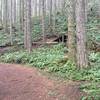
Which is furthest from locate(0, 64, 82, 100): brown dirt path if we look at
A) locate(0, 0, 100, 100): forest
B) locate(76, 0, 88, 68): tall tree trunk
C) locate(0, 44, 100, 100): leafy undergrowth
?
locate(76, 0, 88, 68): tall tree trunk

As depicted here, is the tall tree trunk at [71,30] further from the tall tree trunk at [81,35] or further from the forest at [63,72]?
the tall tree trunk at [81,35]

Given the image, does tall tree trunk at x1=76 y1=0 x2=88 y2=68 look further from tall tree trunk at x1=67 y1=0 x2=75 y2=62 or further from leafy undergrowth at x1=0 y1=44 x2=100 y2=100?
tall tree trunk at x1=67 y1=0 x2=75 y2=62

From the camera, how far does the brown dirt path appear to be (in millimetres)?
8422

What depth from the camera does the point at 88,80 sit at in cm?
945

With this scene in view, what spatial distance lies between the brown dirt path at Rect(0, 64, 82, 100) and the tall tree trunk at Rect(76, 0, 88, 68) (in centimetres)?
162

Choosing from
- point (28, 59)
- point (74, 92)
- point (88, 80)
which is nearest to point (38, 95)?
point (74, 92)

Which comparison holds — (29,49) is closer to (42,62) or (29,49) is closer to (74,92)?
(42,62)

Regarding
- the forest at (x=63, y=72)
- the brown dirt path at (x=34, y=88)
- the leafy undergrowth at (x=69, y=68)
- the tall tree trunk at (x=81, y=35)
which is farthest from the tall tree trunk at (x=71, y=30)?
the brown dirt path at (x=34, y=88)

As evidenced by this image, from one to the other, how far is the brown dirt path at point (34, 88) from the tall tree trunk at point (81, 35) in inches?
63.7

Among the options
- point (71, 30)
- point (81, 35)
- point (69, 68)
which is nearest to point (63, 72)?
point (69, 68)

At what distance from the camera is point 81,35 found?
1048 cm

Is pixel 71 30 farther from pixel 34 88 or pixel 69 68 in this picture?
pixel 34 88

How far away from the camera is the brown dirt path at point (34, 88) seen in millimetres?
8422

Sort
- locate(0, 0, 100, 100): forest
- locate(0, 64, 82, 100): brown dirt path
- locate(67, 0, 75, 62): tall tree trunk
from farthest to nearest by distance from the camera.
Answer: locate(67, 0, 75, 62): tall tree trunk, locate(0, 0, 100, 100): forest, locate(0, 64, 82, 100): brown dirt path
